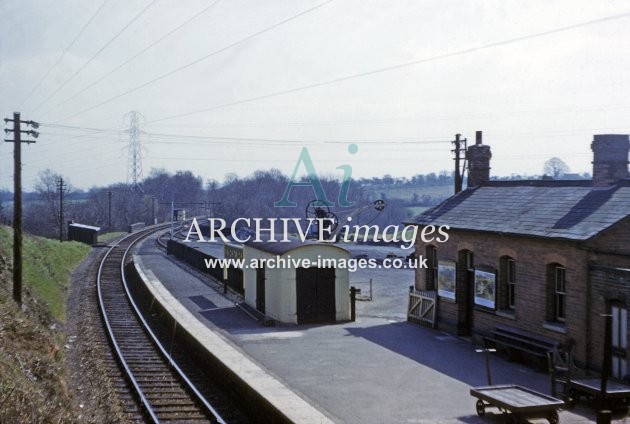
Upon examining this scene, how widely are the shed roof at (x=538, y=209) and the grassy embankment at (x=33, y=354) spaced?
1159 centimetres

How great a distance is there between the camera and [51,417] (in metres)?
11.1

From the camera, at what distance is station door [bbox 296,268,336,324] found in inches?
864

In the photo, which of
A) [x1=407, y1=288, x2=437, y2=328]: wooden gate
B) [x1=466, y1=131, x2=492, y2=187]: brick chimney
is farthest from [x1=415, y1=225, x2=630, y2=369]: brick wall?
[x1=466, y1=131, x2=492, y2=187]: brick chimney

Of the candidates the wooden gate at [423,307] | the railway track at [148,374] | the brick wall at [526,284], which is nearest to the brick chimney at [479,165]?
the brick wall at [526,284]

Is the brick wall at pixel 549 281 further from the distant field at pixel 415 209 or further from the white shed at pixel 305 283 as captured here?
the distant field at pixel 415 209

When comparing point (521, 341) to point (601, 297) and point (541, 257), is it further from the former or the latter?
point (601, 297)

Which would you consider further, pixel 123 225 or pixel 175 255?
pixel 123 225

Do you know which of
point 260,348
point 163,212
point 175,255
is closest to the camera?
point 260,348

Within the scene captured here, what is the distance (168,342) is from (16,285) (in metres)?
6.24

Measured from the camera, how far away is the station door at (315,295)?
72.0ft

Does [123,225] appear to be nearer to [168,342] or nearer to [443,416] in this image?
[168,342]

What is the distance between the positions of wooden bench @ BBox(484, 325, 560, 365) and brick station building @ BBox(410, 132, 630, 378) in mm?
217

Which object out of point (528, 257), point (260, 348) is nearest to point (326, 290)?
point (260, 348)

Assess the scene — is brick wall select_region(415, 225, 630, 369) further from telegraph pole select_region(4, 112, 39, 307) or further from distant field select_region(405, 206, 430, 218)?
distant field select_region(405, 206, 430, 218)
